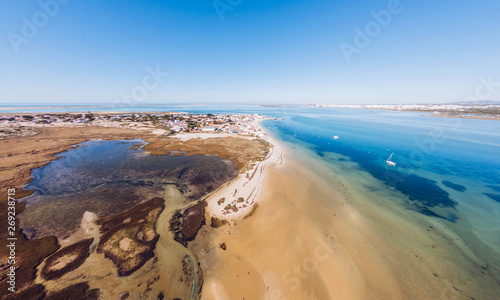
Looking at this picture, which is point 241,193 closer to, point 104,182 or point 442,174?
point 104,182

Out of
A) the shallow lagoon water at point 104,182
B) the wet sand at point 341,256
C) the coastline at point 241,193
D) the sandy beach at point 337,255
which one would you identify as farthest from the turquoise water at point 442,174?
the shallow lagoon water at point 104,182

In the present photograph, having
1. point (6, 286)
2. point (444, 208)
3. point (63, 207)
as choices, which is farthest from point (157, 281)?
point (444, 208)

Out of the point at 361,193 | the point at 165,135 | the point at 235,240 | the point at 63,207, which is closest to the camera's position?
the point at 235,240

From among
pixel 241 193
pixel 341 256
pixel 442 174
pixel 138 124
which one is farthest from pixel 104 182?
pixel 138 124

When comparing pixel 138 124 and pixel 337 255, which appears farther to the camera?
pixel 138 124

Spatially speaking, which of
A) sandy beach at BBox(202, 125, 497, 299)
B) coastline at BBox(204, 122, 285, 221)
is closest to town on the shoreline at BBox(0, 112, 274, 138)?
coastline at BBox(204, 122, 285, 221)

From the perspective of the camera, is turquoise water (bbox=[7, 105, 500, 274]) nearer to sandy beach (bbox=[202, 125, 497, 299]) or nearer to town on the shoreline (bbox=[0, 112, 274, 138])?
sandy beach (bbox=[202, 125, 497, 299])

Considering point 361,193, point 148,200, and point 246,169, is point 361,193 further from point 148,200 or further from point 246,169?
point 148,200

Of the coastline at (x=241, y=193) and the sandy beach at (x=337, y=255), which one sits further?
the coastline at (x=241, y=193)

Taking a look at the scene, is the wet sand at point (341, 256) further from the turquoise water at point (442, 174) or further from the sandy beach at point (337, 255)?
the turquoise water at point (442, 174)
